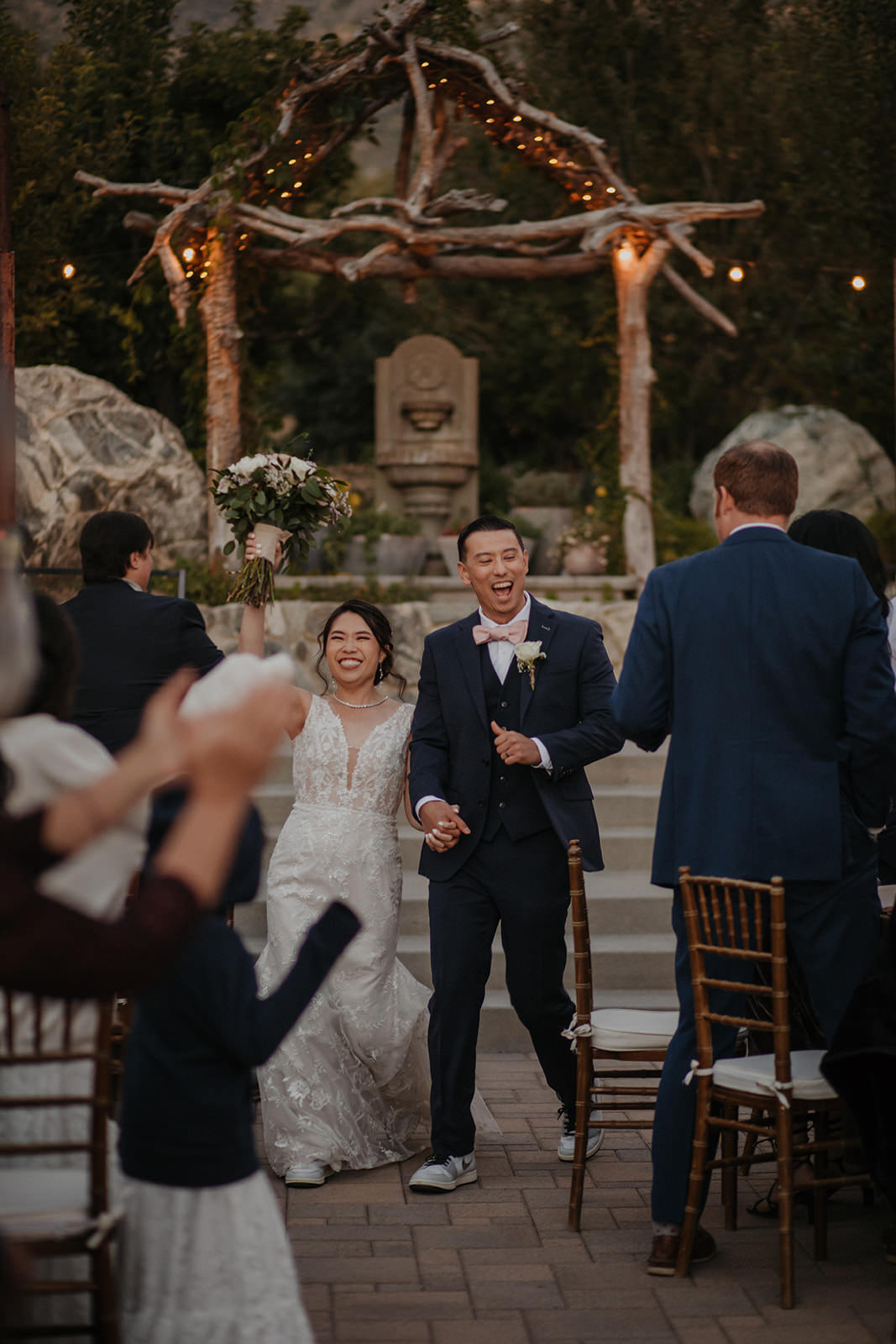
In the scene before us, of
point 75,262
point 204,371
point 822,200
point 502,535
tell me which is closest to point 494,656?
point 502,535

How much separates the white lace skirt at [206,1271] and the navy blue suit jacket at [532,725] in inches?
82.2

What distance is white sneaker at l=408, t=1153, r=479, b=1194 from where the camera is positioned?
4.35 meters

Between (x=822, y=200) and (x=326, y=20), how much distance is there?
1040 cm

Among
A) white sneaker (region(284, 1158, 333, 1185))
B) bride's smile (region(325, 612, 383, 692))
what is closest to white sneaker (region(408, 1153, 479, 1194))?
white sneaker (region(284, 1158, 333, 1185))

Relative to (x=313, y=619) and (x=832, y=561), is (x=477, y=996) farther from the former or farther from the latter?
(x=313, y=619)

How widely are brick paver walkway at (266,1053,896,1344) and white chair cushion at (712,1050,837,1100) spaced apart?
0.53 metres

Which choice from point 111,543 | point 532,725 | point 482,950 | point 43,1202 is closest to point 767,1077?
point 482,950

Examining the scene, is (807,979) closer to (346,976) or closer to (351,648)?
(346,976)

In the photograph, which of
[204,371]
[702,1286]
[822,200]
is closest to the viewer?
[702,1286]

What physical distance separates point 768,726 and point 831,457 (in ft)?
44.3

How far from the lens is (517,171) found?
20.0 metres

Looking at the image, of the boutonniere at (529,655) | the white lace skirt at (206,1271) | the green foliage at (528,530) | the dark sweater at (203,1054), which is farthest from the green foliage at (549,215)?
the white lace skirt at (206,1271)

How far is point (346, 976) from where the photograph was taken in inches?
185

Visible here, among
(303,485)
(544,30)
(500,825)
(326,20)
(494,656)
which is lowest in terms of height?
(500,825)
